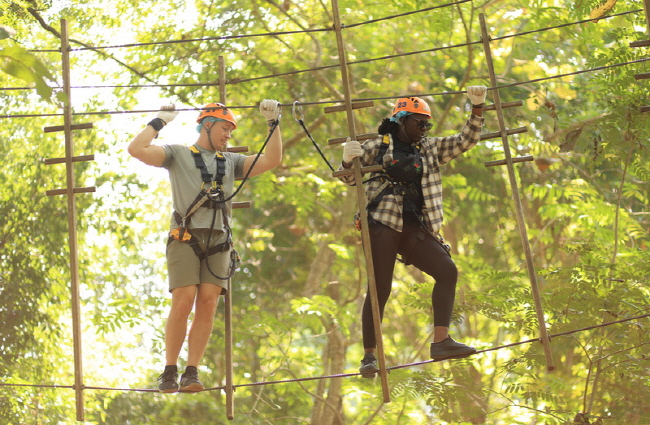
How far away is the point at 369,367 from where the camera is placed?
4492mm

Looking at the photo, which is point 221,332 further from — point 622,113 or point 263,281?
point 622,113

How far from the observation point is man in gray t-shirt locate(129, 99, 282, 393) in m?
4.48

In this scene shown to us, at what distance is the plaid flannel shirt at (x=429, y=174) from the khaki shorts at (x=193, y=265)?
81 centimetres

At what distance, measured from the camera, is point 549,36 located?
382 inches

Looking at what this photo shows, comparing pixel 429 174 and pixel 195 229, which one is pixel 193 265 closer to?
pixel 195 229

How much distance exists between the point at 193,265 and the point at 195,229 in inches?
7.7

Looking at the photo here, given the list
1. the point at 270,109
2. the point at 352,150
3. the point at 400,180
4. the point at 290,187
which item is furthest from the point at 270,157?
the point at 290,187

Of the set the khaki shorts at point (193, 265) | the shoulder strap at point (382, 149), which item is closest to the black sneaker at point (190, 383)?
the khaki shorts at point (193, 265)

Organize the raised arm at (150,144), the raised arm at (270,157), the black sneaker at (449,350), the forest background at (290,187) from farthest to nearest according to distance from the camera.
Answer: the forest background at (290,187)
the raised arm at (270,157)
the raised arm at (150,144)
the black sneaker at (449,350)

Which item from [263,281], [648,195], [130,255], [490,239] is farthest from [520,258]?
[130,255]

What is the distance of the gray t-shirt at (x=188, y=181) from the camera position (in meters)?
4.57

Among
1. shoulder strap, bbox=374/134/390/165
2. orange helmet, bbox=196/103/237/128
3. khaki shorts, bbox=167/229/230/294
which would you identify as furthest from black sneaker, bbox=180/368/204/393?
shoulder strap, bbox=374/134/390/165

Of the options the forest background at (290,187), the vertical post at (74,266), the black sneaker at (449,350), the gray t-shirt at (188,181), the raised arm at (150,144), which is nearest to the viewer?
the black sneaker at (449,350)

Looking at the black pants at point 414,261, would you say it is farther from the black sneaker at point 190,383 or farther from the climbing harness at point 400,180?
the black sneaker at point 190,383
